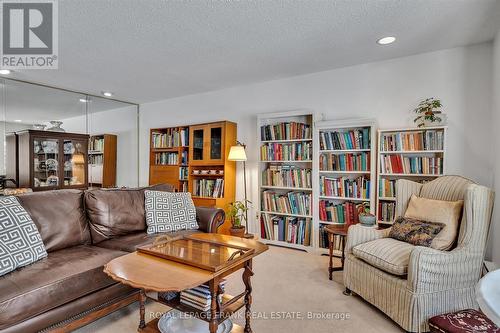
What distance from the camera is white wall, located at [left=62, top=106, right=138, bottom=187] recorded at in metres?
5.02

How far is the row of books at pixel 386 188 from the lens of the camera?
Result: 2.95 m

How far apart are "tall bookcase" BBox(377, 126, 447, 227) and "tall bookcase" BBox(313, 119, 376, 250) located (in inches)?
4.0

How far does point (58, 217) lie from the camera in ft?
7.17

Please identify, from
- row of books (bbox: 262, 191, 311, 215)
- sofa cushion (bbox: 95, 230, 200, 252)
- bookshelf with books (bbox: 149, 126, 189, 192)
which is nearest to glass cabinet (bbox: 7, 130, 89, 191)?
bookshelf with books (bbox: 149, 126, 189, 192)

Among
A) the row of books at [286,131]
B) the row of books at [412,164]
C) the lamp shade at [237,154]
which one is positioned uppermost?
the row of books at [286,131]

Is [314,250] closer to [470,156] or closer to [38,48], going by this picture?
[470,156]

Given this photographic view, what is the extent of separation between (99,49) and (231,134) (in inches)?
78.7

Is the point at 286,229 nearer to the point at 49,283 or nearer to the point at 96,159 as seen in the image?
the point at 49,283

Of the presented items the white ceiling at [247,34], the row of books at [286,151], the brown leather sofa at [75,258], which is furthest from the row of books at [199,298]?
the row of books at [286,151]

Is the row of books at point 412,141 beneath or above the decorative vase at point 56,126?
beneath

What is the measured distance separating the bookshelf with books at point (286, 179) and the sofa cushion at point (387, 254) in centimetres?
127

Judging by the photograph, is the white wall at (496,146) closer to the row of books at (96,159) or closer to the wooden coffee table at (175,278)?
the wooden coffee table at (175,278)

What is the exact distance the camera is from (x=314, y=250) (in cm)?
339

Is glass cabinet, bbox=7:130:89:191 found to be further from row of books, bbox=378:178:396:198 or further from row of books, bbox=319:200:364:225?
row of books, bbox=378:178:396:198
